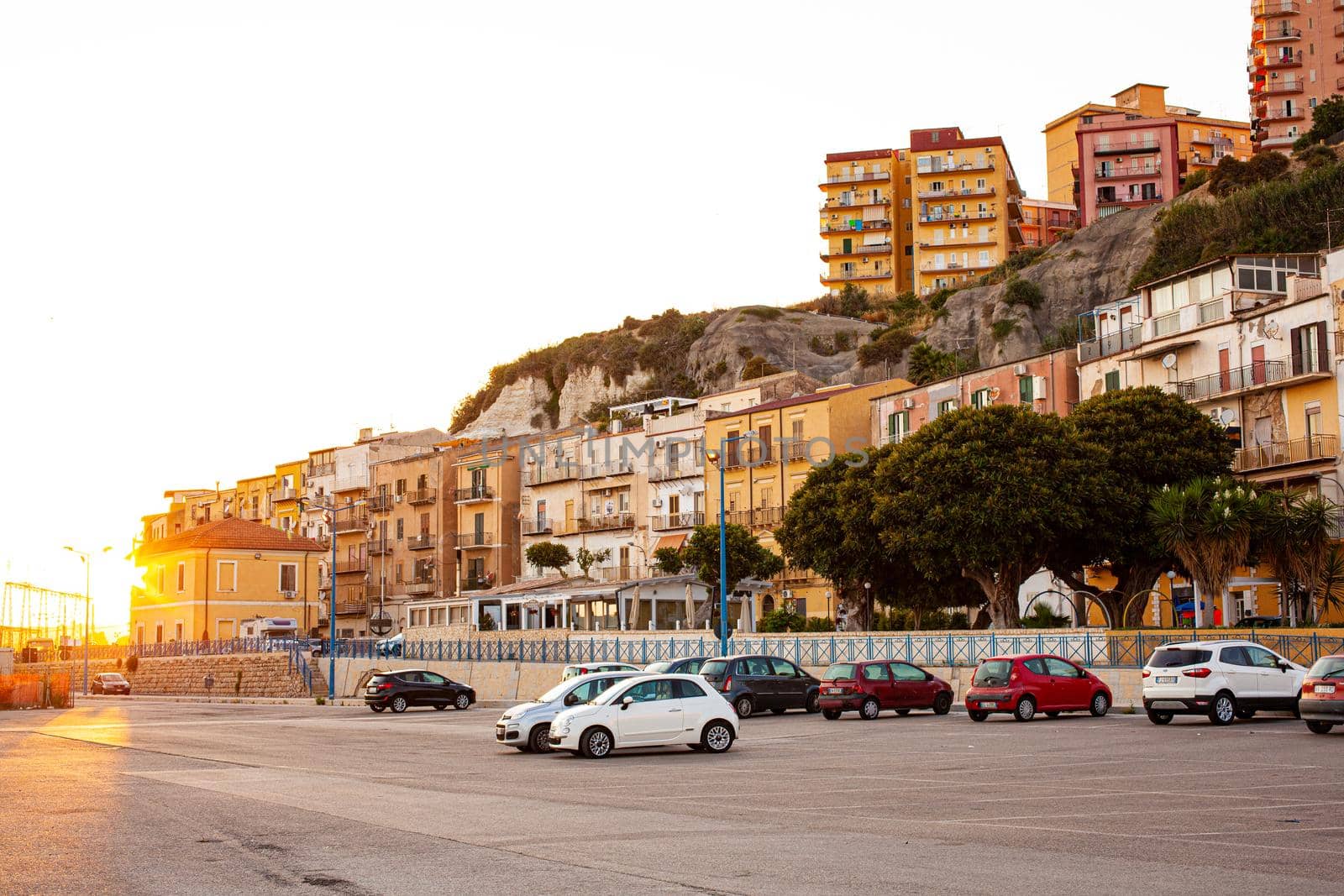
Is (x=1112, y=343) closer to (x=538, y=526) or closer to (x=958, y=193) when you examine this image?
(x=538, y=526)

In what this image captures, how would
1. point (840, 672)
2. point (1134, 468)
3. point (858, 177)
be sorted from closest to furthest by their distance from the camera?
1. point (840, 672)
2. point (1134, 468)
3. point (858, 177)

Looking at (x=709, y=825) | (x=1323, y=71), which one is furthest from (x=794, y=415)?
(x=1323, y=71)

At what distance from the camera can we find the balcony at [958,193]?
386ft

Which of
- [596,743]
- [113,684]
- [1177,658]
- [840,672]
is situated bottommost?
[113,684]

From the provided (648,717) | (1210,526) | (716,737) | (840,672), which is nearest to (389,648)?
(840,672)

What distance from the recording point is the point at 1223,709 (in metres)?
28.5

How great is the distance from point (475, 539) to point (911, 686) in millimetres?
57925

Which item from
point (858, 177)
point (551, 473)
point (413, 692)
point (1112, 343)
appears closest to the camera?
point (413, 692)

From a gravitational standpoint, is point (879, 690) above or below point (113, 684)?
above

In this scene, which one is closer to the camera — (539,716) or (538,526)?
(539,716)

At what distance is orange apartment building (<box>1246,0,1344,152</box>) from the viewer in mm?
106750

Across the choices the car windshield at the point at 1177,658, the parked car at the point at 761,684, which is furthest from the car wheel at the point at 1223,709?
the parked car at the point at 761,684

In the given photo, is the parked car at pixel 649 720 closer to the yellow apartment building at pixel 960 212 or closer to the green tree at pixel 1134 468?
the green tree at pixel 1134 468

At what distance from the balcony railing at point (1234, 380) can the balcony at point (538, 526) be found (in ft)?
132
